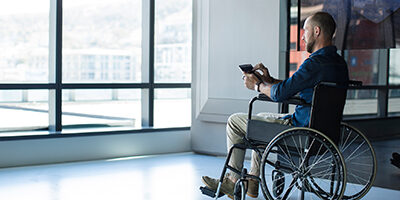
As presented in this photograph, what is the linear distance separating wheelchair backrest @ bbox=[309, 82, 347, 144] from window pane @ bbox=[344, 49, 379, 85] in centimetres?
133

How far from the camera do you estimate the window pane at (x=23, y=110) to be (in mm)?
4617

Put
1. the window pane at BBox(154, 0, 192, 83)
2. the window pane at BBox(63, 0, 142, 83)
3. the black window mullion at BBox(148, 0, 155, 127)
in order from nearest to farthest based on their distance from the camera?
the window pane at BBox(63, 0, 142, 83)
the black window mullion at BBox(148, 0, 155, 127)
the window pane at BBox(154, 0, 192, 83)

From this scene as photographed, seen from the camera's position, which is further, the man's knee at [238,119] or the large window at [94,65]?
the large window at [94,65]

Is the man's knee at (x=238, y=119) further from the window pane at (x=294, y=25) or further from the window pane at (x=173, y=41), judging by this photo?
the window pane at (x=173, y=41)

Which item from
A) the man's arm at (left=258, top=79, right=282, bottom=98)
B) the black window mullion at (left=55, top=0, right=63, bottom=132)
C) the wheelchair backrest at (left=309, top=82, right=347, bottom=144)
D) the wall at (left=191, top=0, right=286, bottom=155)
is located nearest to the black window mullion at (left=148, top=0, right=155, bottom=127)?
the wall at (left=191, top=0, right=286, bottom=155)

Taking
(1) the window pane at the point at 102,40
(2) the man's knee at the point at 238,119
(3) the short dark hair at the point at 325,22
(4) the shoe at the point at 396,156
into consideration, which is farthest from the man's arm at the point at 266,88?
(1) the window pane at the point at 102,40

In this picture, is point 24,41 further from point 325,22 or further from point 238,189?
point 325,22

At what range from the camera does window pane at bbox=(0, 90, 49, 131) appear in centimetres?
462

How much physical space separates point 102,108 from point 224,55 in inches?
55.6

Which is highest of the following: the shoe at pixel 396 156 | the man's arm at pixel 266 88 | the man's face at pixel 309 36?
the man's face at pixel 309 36

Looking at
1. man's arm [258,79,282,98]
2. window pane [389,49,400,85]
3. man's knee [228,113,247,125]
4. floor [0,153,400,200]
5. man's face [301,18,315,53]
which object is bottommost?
floor [0,153,400,200]

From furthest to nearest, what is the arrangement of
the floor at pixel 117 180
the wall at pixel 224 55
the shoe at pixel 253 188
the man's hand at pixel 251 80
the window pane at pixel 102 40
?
1. the window pane at pixel 102 40
2. the wall at pixel 224 55
3. the floor at pixel 117 180
4. the shoe at pixel 253 188
5. the man's hand at pixel 251 80

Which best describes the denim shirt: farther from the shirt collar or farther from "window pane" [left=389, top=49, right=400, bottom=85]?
"window pane" [left=389, top=49, right=400, bottom=85]

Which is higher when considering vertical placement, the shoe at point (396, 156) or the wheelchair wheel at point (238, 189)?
the shoe at point (396, 156)
